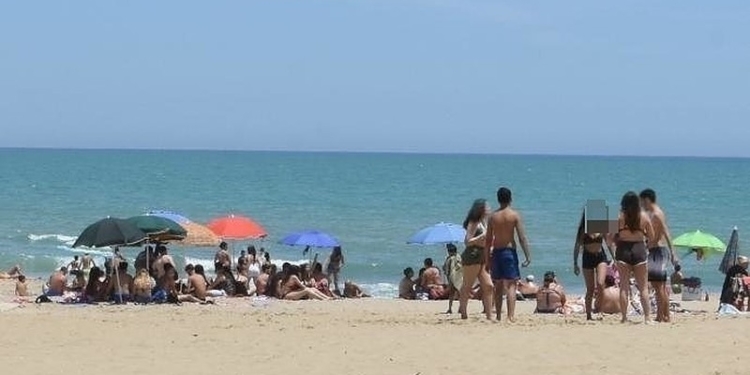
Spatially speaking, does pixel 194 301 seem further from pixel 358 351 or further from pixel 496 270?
pixel 358 351

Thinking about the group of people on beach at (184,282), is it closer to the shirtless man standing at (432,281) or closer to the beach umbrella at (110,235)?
the beach umbrella at (110,235)

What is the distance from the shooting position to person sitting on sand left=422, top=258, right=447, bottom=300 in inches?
741

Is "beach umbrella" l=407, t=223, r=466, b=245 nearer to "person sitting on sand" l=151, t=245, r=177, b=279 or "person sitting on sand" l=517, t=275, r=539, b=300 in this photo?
"person sitting on sand" l=517, t=275, r=539, b=300

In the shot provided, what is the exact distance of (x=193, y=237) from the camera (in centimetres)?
1967

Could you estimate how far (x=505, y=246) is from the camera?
39.9 ft

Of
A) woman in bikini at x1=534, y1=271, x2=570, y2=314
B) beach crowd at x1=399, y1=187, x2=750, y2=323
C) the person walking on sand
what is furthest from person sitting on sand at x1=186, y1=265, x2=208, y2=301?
beach crowd at x1=399, y1=187, x2=750, y2=323

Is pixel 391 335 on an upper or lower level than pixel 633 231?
lower

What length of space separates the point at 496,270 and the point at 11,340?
14.7 feet

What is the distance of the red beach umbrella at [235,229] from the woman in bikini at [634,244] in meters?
9.32

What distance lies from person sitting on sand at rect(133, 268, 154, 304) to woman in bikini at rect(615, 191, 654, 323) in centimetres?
707

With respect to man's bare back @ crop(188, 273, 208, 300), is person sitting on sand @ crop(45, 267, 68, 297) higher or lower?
lower

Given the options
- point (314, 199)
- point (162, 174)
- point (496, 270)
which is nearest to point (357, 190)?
point (314, 199)

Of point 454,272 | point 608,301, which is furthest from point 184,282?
point 608,301

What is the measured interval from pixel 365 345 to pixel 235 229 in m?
10.3
